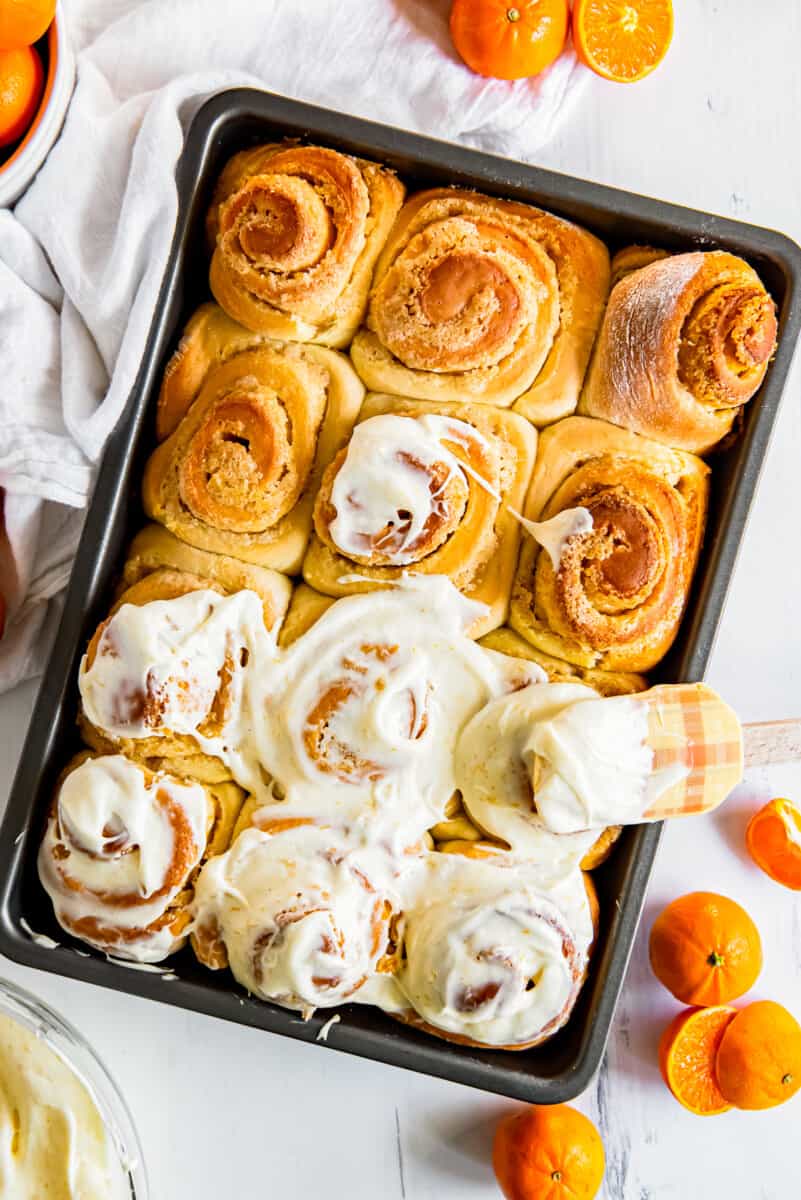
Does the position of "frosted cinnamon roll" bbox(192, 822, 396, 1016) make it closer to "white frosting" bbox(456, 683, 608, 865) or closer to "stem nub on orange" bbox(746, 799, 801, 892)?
"white frosting" bbox(456, 683, 608, 865)

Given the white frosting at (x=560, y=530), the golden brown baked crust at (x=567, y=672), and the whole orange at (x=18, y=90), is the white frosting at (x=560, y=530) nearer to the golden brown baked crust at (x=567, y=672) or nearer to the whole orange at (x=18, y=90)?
the golden brown baked crust at (x=567, y=672)

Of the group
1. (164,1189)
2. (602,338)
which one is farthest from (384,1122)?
(602,338)

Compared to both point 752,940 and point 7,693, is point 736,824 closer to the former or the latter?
point 752,940

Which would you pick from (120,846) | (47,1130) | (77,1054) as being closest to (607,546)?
(120,846)

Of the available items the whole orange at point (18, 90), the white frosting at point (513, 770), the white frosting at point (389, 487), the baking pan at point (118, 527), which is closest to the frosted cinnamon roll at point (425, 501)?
the white frosting at point (389, 487)

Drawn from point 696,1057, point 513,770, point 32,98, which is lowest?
point 696,1057

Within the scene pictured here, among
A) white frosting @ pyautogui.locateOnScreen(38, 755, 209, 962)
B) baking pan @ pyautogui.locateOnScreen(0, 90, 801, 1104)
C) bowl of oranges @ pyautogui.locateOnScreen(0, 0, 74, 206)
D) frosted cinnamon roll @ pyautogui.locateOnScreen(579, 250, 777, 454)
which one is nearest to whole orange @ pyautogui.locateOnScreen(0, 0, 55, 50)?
bowl of oranges @ pyautogui.locateOnScreen(0, 0, 74, 206)

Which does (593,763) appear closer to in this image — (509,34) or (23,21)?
(509,34)
